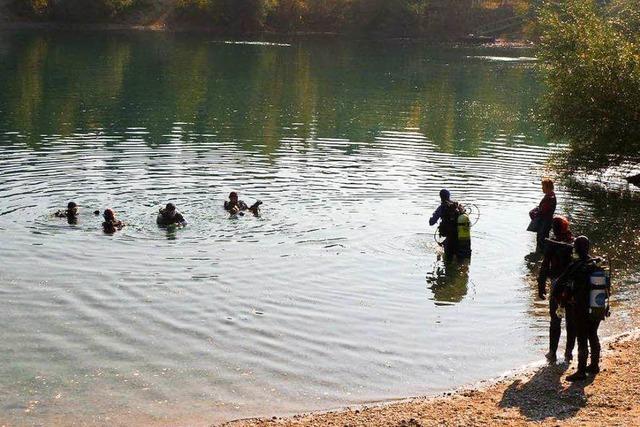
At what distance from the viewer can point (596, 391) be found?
1337 cm

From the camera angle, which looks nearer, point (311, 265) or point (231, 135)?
point (311, 265)

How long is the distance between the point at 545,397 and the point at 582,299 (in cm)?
158

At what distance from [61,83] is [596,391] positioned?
176 feet

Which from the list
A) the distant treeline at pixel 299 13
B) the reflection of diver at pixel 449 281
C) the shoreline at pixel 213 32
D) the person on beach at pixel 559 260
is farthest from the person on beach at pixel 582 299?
the distant treeline at pixel 299 13

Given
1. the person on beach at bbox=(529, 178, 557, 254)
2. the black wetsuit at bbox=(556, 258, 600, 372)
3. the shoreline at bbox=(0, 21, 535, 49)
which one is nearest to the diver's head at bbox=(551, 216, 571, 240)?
the black wetsuit at bbox=(556, 258, 600, 372)

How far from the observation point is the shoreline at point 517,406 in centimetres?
1241

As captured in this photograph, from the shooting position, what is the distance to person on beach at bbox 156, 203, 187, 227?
24058 mm

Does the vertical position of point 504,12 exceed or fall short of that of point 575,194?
it exceeds it

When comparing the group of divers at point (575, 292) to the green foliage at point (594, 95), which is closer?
the group of divers at point (575, 292)

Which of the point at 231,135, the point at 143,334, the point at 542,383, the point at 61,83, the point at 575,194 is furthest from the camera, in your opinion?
the point at 61,83

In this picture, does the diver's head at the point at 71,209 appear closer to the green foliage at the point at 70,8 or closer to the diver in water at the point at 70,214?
the diver in water at the point at 70,214

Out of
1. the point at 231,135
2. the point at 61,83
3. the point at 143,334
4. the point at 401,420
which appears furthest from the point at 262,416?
the point at 61,83

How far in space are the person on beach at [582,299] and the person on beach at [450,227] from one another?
7161 mm

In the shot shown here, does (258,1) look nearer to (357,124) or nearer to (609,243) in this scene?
(357,124)
